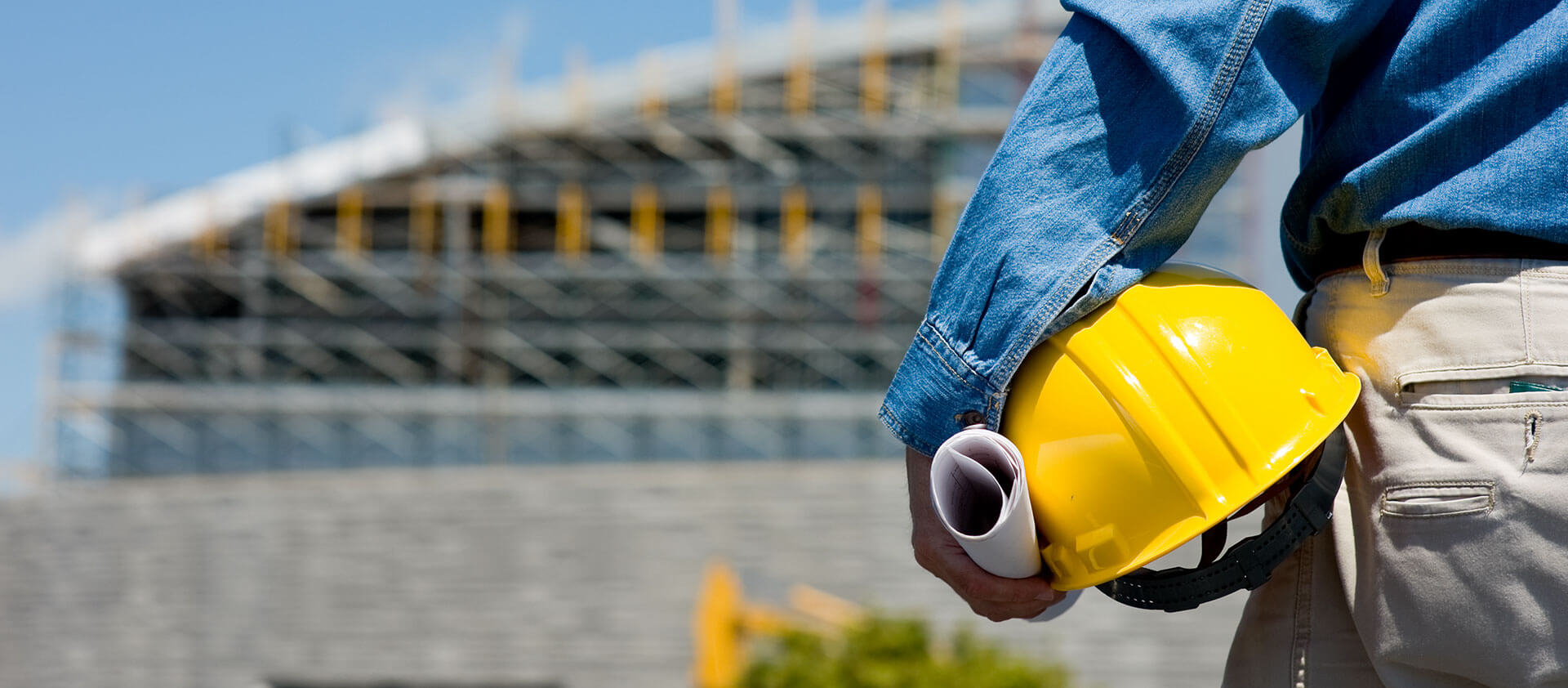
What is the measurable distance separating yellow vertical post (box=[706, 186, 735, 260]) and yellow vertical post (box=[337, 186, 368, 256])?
4.26m

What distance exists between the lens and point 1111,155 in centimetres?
112

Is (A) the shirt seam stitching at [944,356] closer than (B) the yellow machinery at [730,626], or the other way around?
(A) the shirt seam stitching at [944,356]

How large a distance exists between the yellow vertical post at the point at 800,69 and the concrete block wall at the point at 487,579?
696 centimetres

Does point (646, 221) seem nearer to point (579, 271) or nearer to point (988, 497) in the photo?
point (579, 271)

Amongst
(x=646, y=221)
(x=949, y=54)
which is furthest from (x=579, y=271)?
→ (x=949, y=54)

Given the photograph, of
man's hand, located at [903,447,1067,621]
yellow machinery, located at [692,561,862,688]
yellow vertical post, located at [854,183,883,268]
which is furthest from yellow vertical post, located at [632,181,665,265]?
man's hand, located at [903,447,1067,621]

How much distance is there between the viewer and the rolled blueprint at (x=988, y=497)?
1129mm

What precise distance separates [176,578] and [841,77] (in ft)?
32.1

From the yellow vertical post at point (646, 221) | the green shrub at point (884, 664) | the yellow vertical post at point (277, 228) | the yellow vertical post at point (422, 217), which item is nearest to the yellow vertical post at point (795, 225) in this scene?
the yellow vertical post at point (646, 221)

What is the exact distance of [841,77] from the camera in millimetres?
18156

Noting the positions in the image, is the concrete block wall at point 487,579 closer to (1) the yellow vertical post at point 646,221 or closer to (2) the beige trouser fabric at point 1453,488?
(1) the yellow vertical post at point 646,221

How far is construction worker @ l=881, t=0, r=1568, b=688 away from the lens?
1.08m

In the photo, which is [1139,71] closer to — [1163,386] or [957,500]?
[1163,386]

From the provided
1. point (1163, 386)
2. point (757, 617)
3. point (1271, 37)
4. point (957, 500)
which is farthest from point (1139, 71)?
point (757, 617)
